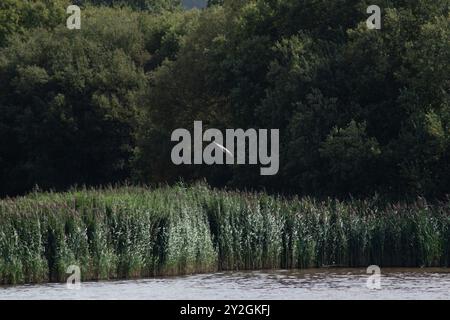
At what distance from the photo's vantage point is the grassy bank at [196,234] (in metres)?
29.5

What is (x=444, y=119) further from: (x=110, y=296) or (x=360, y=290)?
(x=110, y=296)

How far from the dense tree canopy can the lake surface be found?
30.3 ft

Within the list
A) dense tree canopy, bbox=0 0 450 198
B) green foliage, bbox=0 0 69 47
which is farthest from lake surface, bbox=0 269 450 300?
green foliage, bbox=0 0 69 47

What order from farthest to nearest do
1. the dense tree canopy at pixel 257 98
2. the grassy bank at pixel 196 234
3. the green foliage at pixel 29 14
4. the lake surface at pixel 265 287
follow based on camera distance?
the green foliage at pixel 29 14, the dense tree canopy at pixel 257 98, the grassy bank at pixel 196 234, the lake surface at pixel 265 287

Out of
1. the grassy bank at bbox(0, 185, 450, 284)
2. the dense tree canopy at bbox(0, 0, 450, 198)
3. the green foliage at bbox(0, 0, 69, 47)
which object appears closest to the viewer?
the grassy bank at bbox(0, 185, 450, 284)

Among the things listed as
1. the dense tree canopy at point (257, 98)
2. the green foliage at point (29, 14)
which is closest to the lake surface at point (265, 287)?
the dense tree canopy at point (257, 98)

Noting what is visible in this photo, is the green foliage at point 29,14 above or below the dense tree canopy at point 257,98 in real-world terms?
above

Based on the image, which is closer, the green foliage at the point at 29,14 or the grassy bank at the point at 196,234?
the grassy bank at the point at 196,234

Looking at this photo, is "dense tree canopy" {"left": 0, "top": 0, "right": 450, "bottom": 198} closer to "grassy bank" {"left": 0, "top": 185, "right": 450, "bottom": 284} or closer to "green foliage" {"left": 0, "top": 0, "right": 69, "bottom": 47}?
"green foliage" {"left": 0, "top": 0, "right": 69, "bottom": 47}

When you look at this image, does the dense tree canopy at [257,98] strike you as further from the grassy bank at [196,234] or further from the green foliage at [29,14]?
the grassy bank at [196,234]

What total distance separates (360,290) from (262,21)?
2024 cm

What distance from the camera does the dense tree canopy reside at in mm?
40656

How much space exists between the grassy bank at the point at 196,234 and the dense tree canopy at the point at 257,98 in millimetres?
6025

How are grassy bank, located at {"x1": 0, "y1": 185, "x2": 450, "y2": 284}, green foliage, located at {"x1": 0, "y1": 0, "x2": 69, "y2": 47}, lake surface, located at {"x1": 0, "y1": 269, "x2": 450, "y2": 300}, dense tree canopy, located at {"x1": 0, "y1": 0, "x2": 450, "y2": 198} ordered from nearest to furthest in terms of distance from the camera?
1. lake surface, located at {"x1": 0, "y1": 269, "x2": 450, "y2": 300}
2. grassy bank, located at {"x1": 0, "y1": 185, "x2": 450, "y2": 284}
3. dense tree canopy, located at {"x1": 0, "y1": 0, "x2": 450, "y2": 198}
4. green foliage, located at {"x1": 0, "y1": 0, "x2": 69, "y2": 47}
